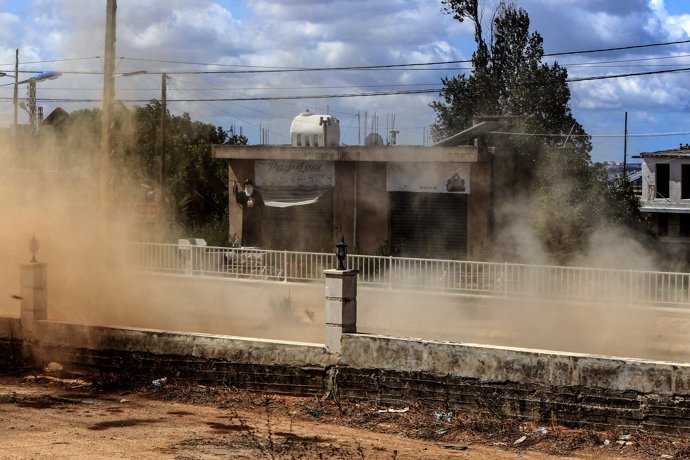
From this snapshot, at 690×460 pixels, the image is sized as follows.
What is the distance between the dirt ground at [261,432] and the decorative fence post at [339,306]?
2.89 ft

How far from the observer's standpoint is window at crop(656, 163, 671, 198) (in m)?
36.9

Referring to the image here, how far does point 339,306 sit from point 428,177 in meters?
13.1

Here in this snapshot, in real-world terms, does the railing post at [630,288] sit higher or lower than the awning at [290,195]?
lower

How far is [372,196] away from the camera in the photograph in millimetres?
26656

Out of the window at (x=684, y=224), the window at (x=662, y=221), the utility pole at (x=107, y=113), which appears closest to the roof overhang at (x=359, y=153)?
the utility pole at (x=107, y=113)

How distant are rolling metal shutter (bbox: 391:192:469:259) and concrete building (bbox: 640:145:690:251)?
12.3 m

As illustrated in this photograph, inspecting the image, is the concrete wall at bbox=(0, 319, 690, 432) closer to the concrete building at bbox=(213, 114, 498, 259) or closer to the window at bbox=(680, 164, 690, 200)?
the concrete building at bbox=(213, 114, 498, 259)

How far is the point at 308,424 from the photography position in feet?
39.8

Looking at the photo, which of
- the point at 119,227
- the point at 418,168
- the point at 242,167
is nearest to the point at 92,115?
the point at 242,167

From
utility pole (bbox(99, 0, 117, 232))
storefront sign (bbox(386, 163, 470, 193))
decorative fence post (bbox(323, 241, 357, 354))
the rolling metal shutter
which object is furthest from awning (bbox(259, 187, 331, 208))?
decorative fence post (bbox(323, 241, 357, 354))

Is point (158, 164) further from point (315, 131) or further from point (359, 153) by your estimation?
point (359, 153)

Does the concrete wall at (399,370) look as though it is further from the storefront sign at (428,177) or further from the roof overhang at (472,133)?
the roof overhang at (472,133)

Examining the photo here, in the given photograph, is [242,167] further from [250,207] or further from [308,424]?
[308,424]

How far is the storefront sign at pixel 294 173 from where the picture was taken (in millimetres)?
27266
